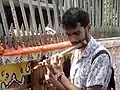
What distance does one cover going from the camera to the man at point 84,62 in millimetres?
2244

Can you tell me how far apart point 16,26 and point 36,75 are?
56 centimetres

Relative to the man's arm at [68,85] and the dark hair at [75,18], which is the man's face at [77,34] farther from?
the man's arm at [68,85]

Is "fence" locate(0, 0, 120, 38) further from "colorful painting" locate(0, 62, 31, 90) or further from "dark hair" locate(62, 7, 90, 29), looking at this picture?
"dark hair" locate(62, 7, 90, 29)

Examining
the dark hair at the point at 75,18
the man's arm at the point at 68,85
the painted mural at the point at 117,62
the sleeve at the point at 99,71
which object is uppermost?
the dark hair at the point at 75,18

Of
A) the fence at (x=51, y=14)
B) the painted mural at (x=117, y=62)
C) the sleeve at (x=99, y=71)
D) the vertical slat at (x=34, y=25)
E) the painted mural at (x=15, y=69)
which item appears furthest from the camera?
the painted mural at (x=117, y=62)

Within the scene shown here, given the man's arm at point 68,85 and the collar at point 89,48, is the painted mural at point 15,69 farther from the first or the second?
the collar at point 89,48

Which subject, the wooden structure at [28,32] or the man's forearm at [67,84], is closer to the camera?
the man's forearm at [67,84]

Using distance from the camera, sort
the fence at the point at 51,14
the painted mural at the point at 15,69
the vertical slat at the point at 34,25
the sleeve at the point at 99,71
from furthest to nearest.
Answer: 1. the vertical slat at the point at 34,25
2. the fence at the point at 51,14
3. the painted mural at the point at 15,69
4. the sleeve at the point at 99,71

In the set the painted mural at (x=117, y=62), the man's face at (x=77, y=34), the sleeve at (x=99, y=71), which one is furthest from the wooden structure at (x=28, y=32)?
the painted mural at (x=117, y=62)

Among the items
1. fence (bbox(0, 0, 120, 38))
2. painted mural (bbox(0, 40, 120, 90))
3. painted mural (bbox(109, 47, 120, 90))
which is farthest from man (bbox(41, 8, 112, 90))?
painted mural (bbox(109, 47, 120, 90))

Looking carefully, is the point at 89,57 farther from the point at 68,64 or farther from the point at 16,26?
the point at 16,26

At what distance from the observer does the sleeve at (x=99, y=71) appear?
7.33ft

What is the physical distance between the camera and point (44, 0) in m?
3.55

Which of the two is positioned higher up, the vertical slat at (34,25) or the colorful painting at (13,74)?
the vertical slat at (34,25)
